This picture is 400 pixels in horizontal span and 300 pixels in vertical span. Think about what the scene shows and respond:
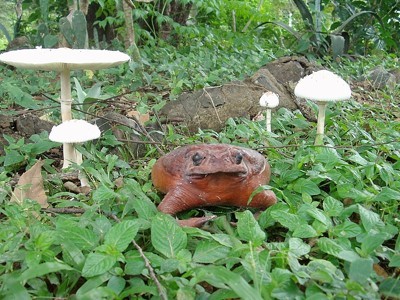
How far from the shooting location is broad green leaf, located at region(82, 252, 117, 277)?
1.26 m

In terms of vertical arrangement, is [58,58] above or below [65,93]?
above

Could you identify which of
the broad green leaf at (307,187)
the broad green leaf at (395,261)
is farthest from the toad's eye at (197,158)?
the broad green leaf at (395,261)

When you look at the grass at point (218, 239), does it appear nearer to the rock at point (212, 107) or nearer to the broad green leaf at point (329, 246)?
A: the broad green leaf at point (329, 246)

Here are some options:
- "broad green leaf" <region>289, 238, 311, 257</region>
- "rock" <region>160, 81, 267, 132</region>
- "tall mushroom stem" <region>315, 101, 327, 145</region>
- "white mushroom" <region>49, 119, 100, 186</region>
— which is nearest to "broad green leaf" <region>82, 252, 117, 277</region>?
"broad green leaf" <region>289, 238, 311, 257</region>

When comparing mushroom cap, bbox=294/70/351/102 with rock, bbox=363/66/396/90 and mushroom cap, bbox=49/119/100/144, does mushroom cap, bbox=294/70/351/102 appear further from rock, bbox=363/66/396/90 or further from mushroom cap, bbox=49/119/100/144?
rock, bbox=363/66/396/90

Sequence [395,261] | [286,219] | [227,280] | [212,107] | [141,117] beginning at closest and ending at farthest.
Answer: [227,280] < [395,261] < [286,219] < [141,117] < [212,107]

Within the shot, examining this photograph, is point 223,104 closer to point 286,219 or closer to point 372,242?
point 286,219

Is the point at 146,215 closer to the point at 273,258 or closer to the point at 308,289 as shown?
the point at 273,258

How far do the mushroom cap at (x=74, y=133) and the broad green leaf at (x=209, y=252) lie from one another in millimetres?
972

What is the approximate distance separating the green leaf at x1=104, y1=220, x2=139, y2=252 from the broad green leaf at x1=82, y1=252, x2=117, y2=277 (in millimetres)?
47

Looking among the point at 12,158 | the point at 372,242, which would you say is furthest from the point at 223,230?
the point at 12,158

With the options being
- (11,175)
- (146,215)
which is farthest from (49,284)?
(11,175)

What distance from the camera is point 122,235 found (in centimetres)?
138

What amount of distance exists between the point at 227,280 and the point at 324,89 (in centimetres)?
137
